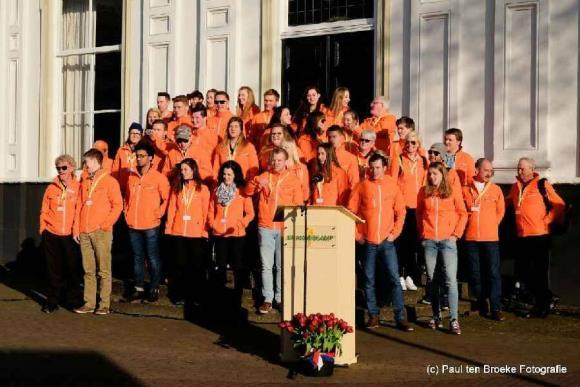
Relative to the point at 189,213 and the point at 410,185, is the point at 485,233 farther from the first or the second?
the point at 189,213

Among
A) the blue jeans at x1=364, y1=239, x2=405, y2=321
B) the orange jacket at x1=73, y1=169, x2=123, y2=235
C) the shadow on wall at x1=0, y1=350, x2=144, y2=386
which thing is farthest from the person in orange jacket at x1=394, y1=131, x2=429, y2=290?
the shadow on wall at x1=0, y1=350, x2=144, y2=386

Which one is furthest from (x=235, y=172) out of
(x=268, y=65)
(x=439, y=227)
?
(x=268, y=65)

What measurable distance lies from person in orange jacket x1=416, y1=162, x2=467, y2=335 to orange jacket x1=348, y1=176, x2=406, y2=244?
1.10 feet

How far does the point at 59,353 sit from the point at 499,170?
6214 mm

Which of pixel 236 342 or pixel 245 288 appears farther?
pixel 245 288

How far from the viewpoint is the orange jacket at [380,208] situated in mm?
10930

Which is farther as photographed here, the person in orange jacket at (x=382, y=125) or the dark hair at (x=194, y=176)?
the person in orange jacket at (x=382, y=125)

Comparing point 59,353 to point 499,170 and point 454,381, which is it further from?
point 499,170

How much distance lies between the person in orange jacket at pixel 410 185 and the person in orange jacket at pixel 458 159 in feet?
1.14

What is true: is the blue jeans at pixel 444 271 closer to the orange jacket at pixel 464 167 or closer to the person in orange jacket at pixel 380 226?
the person in orange jacket at pixel 380 226

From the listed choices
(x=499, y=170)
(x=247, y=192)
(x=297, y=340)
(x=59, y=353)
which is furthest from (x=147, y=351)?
(x=499, y=170)

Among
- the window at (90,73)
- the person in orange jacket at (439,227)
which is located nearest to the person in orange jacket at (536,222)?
the person in orange jacket at (439,227)

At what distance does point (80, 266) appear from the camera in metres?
15.7

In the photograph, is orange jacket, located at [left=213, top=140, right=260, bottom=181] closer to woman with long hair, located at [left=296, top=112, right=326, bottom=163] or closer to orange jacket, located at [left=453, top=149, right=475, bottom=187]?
woman with long hair, located at [left=296, top=112, right=326, bottom=163]
